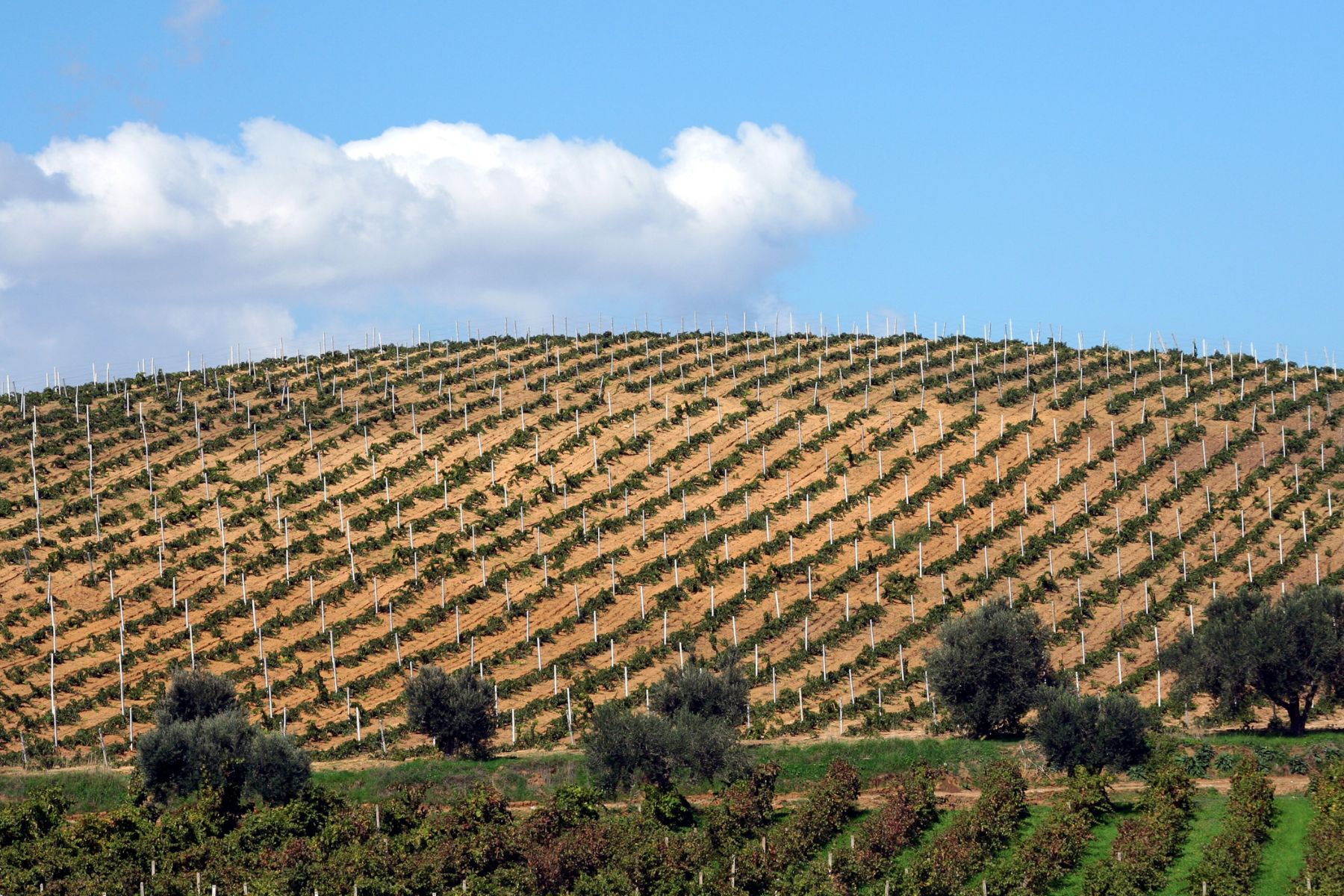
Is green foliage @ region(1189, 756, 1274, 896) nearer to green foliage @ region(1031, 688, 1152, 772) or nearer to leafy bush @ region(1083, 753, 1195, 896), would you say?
leafy bush @ region(1083, 753, 1195, 896)

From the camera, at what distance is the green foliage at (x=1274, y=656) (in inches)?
1793

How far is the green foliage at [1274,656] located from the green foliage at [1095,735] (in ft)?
16.2

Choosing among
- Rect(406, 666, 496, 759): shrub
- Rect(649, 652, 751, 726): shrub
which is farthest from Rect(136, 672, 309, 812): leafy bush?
Rect(649, 652, 751, 726): shrub

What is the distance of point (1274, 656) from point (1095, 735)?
21.9ft

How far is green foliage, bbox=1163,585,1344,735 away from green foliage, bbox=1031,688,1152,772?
16.2 feet

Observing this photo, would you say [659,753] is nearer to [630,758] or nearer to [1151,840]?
[630,758]

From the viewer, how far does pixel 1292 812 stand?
3841cm

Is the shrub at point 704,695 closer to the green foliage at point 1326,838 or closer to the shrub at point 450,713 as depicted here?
the shrub at point 450,713

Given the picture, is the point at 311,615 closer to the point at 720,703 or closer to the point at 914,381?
the point at 720,703

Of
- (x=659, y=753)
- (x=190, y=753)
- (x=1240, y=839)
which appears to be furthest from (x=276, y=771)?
(x=1240, y=839)

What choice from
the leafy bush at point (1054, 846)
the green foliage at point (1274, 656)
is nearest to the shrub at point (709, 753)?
the leafy bush at point (1054, 846)

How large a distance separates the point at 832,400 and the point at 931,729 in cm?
3326

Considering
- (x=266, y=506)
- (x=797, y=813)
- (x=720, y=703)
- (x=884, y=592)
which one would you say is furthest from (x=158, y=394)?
(x=797, y=813)

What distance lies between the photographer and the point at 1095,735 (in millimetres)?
42344
